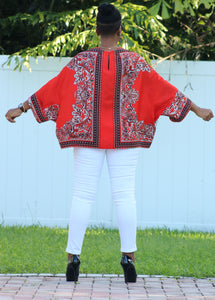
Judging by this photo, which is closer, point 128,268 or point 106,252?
point 128,268

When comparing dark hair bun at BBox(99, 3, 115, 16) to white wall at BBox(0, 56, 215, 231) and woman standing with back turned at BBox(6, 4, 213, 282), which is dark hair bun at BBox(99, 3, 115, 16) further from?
white wall at BBox(0, 56, 215, 231)

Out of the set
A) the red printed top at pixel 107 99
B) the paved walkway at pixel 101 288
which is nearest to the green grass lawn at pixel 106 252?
the paved walkway at pixel 101 288

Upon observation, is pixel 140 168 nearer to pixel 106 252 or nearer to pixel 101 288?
pixel 106 252

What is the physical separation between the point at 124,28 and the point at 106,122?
2.55 meters

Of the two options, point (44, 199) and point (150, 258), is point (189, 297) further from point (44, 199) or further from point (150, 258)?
point (44, 199)

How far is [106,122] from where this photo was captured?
4059mm

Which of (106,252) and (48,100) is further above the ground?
(48,100)

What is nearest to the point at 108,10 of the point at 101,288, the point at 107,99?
the point at 107,99

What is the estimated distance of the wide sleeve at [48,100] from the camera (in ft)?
13.7

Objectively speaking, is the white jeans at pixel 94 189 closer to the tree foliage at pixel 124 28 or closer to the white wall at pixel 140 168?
the tree foliage at pixel 124 28

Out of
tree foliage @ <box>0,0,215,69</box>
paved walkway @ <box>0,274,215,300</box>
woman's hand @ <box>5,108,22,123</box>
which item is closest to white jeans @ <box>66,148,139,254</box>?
paved walkway @ <box>0,274,215,300</box>

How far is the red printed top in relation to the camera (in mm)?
4039

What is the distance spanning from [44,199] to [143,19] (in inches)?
83.2

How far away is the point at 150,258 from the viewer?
16.2 ft
